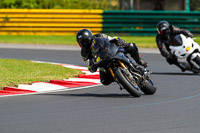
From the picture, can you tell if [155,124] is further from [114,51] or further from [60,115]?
[114,51]

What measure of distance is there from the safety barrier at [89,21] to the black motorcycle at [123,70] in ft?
49.6

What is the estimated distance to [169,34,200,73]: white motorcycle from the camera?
1351cm

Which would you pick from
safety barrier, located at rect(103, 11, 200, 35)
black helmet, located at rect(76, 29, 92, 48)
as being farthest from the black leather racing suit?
safety barrier, located at rect(103, 11, 200, 35)

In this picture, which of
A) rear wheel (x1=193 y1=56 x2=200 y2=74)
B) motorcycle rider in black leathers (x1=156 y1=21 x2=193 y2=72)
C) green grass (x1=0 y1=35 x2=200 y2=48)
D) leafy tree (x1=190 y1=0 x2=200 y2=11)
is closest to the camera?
rear wheel (x1=193 y1=56 x2=200 y2=74)

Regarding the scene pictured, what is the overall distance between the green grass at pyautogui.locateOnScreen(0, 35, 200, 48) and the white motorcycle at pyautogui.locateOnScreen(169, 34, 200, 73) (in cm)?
780

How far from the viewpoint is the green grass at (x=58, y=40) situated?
22.8 m

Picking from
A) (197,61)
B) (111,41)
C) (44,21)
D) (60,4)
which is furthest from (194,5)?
(111,41)

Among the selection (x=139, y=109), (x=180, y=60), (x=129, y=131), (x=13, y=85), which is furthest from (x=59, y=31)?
(x=129, y=131)

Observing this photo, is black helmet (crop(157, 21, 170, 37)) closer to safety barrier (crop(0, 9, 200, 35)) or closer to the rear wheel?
the rear wheel

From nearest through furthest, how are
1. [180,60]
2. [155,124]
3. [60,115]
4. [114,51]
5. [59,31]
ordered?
[155,124], [60,115], [114,51], [180,60], [59,31]

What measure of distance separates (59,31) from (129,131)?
63.1ft

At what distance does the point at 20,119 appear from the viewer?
738cm

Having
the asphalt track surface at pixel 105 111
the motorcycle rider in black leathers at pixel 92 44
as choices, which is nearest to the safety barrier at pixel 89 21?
the asphalt track surface at pixel 105 111

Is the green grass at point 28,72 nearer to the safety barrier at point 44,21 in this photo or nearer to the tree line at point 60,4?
the safety barrier at point 44,21
